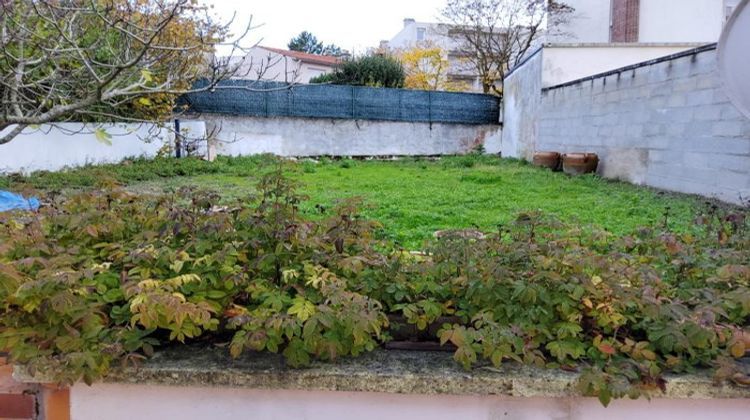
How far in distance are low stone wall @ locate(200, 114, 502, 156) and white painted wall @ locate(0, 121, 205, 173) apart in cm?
227

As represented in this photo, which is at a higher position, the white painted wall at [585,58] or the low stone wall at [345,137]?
the white painted wall at [585,58]

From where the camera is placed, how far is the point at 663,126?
7488 millimetres

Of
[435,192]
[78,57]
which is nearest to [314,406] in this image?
[78,57]

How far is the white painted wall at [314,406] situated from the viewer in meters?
1.38

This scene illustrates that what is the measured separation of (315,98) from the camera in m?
14.1

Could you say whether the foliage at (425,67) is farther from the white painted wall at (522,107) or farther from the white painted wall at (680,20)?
the white painted wall at (680,20)

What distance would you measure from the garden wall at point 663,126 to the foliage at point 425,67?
39.8 feet

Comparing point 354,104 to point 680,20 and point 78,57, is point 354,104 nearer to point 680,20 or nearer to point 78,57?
point 680,20

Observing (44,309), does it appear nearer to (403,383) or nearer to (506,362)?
(403,383)

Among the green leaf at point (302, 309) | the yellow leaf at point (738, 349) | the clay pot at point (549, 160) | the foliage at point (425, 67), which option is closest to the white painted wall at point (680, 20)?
the clay pot at point (549, 160)

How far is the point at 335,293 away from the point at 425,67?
23.1 metres

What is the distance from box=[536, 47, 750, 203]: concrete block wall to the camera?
6.10 metres

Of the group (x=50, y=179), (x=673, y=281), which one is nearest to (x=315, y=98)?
(x=50, y=179)

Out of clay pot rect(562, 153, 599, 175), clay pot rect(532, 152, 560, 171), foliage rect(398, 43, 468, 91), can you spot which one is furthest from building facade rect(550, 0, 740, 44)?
clay pot rect(562, 153, 599, 175)
